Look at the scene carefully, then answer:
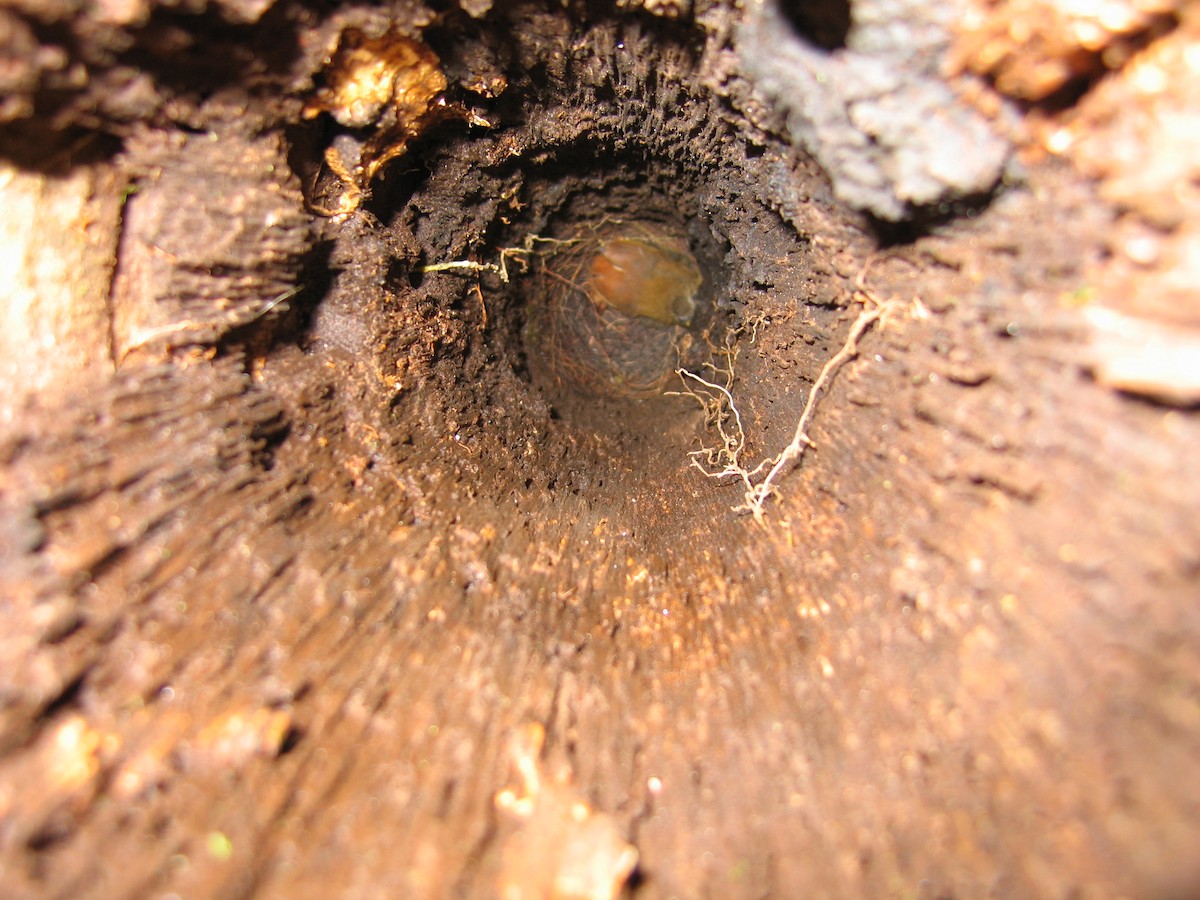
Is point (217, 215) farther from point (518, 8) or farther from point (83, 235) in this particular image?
point (518, 8)

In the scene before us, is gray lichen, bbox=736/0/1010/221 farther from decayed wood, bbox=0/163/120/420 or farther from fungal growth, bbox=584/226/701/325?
decayed wood, bbox=0/163/120/420

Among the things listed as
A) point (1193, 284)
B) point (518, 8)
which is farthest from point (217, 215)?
point (1193, 284)

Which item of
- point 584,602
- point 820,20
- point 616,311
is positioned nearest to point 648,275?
point 616,311

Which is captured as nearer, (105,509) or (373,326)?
(105,509)

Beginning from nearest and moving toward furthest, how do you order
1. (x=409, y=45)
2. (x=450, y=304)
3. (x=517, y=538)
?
(x=409, y=45), (x=517, y=538), (x=450, y=304)

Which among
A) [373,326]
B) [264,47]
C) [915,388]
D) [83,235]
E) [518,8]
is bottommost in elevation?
[373,326]

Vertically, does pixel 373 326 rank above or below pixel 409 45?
below

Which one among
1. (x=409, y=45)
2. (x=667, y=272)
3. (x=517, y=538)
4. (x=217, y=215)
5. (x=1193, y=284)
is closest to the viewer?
(x=1193, y=284)

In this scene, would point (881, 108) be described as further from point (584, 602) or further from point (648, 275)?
point (648, 275)
